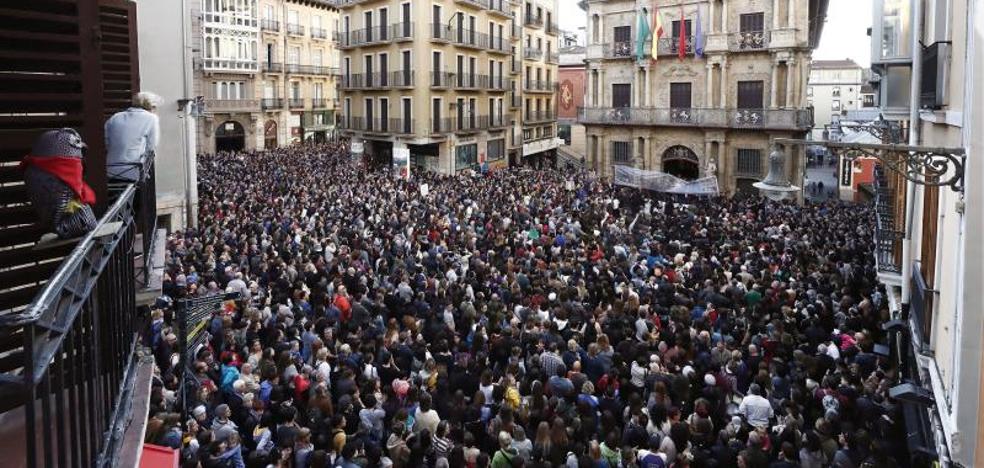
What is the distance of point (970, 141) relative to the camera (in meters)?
6.11

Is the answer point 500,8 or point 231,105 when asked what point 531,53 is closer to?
point 500,8

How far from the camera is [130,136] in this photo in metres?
5.50

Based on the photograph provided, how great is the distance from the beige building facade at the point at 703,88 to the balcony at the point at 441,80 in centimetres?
722

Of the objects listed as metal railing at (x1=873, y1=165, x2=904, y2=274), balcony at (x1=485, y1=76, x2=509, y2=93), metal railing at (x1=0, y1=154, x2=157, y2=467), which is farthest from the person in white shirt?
balcony at (x1=485, y1=76, x2=509, y2=93)

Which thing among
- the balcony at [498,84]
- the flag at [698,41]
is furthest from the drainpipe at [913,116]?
the balcony at [498,84]

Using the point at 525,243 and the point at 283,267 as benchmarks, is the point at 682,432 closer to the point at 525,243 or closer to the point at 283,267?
the point at 283,267

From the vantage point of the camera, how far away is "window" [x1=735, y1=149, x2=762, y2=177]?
33219mm

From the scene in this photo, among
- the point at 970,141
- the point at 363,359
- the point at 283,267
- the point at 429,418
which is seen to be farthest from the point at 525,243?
the point at 970,141

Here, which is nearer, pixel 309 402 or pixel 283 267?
pixel 309 402

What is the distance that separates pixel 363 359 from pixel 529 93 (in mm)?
41684

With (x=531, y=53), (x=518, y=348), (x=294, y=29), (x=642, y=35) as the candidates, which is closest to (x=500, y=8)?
(x=531, y=53)

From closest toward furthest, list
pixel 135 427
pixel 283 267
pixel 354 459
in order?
pixel 135 427, pixel 354 459, pixel 283 267

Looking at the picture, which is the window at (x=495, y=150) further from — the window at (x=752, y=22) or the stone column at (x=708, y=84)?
the window at (x=752, y=22)

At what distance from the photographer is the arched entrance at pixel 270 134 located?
51750 mm
